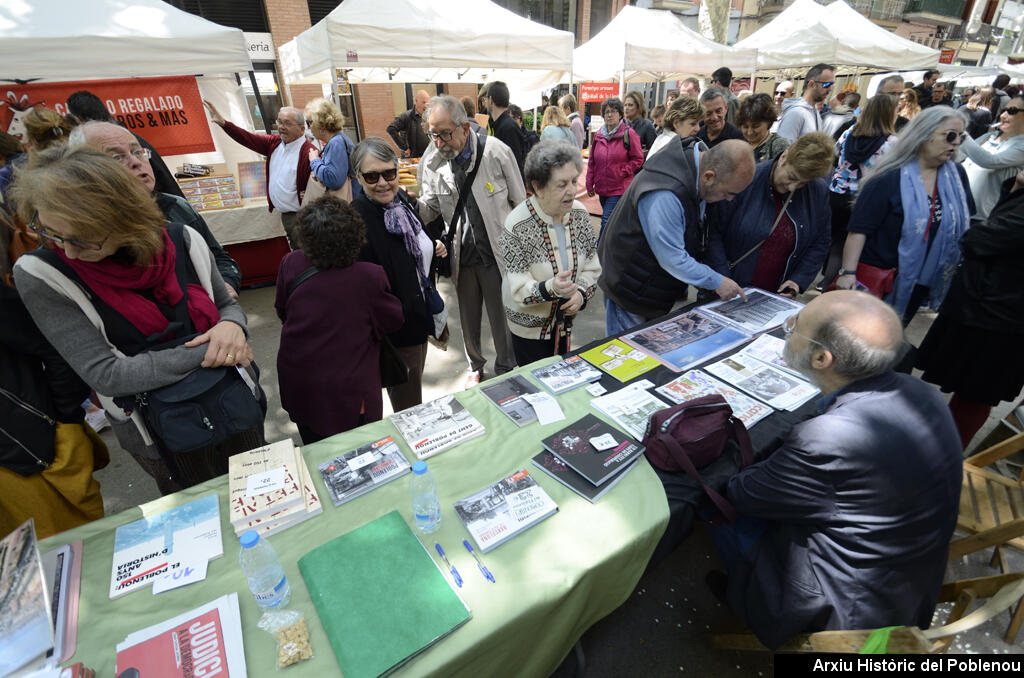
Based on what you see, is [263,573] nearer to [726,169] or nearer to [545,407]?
[545,407]

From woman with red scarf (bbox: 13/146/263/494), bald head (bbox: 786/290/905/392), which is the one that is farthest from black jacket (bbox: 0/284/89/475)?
bald head (bbox: 786/290/905/392)

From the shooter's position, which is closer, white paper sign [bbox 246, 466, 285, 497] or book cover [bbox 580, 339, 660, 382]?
white paper sign [bbox 246, 466, 285, 497]

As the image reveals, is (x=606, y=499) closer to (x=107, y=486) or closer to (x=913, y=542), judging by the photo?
(x=913, y=542)

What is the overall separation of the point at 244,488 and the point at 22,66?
417cm

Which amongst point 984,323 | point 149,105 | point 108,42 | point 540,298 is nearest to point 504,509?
point 540,298

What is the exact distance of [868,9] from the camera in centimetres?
2078

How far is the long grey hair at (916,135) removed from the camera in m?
2.39

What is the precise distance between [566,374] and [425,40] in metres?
3.73

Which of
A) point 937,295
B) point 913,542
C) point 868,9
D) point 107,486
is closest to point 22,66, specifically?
point 107,486

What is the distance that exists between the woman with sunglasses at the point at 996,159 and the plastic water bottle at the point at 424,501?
402cm

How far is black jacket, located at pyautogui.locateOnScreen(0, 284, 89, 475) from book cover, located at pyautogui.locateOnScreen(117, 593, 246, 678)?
886 mm

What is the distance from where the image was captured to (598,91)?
823 cm

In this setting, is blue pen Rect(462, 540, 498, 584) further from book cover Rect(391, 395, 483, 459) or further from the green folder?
book cover Rect(391, 395, 483, 459)

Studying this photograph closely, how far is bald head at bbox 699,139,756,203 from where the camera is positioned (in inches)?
86.6
